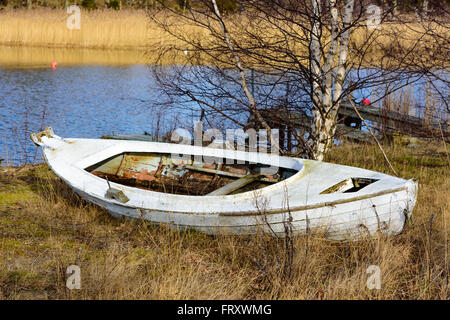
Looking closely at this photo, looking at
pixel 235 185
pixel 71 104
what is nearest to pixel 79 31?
pixel 71 104

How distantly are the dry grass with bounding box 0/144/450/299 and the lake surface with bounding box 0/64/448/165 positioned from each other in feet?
8.34

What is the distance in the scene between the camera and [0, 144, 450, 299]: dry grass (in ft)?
11.6

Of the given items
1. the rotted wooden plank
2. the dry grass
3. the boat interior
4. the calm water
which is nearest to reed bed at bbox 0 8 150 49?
the calm water

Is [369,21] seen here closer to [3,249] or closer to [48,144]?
[48,144]

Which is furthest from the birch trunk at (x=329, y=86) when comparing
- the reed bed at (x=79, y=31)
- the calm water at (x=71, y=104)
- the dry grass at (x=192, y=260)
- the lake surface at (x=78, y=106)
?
the reed bed at (x=79, y=31)

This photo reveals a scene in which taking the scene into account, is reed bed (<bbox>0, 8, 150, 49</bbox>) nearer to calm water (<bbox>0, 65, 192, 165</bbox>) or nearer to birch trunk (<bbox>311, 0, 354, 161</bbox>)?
calm water (<bbox>0, 65, 192, 165</bbox>)

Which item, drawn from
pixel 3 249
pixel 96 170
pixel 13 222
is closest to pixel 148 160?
pixel 96 170

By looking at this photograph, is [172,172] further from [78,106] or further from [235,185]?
[78,106]

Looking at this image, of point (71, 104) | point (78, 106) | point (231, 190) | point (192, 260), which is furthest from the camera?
point (71, 104)

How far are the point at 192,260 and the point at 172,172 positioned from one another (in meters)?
1.83

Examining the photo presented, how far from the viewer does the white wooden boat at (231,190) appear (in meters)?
4.18

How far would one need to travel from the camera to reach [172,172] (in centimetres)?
596

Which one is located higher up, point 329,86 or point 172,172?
point 329,86

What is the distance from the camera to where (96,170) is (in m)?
5.91
